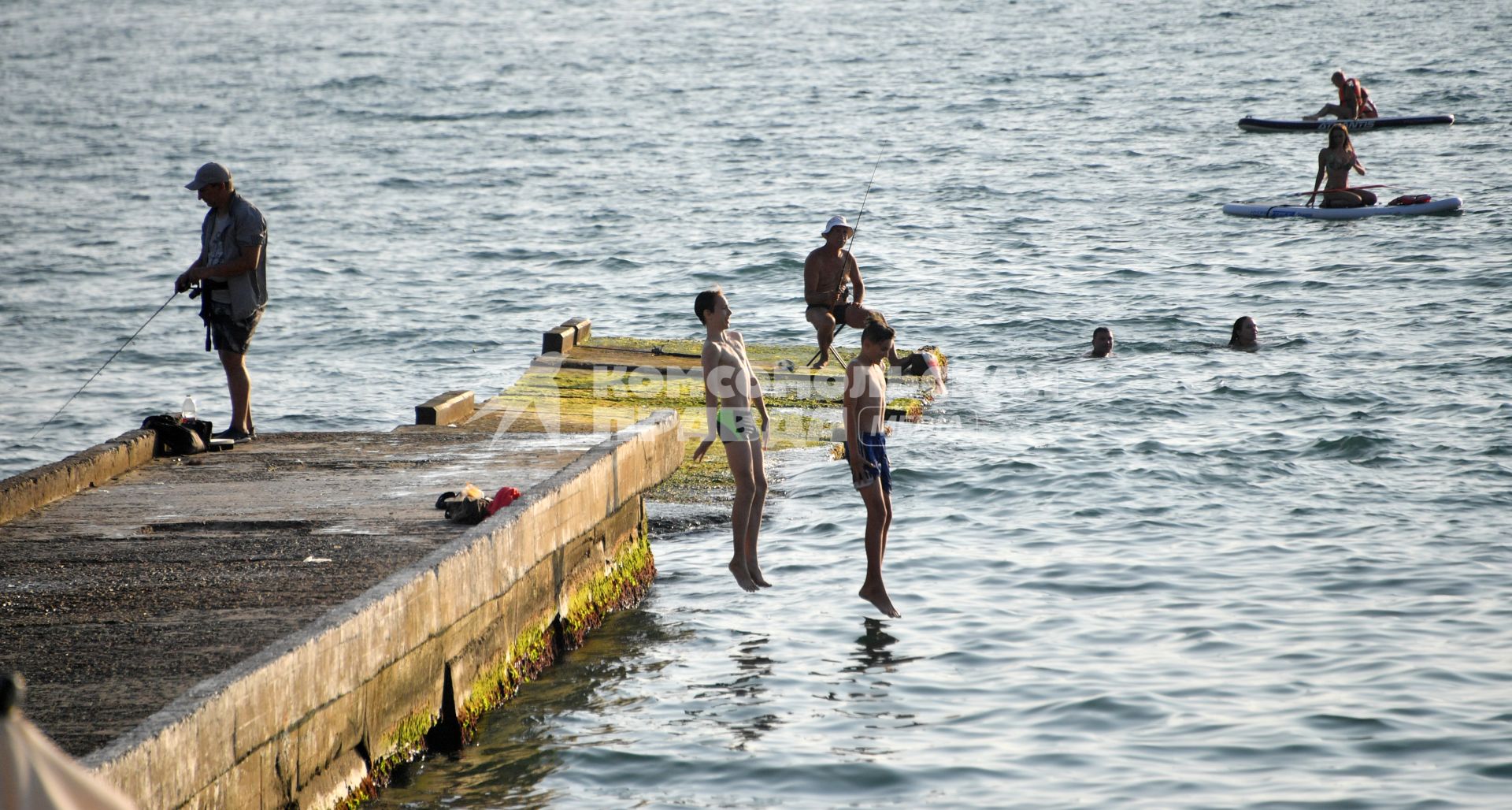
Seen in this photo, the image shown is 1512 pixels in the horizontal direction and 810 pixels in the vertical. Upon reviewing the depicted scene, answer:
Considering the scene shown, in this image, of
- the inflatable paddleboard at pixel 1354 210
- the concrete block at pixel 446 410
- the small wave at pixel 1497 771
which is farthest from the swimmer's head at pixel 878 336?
the inflatable paddleboard at pixel 1354 210

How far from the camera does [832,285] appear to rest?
53.6 feet

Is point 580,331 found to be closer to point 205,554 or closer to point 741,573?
point 741,573

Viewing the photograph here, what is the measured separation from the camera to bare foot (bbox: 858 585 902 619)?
1014cm

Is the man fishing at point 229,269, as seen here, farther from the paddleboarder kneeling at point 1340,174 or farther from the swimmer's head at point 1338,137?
the paddleboarder kneeling at point 1340,174

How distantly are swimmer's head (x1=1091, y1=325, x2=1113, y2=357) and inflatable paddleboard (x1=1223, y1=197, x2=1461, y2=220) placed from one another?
33.6 feet

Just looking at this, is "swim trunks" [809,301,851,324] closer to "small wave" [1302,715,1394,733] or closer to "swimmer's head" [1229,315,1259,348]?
"swimmer's head" [1229,315,1259,348]

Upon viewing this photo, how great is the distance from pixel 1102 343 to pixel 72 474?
48.2 feet

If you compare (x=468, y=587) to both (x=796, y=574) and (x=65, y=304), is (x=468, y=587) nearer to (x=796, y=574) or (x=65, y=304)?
(x=796, y=574)

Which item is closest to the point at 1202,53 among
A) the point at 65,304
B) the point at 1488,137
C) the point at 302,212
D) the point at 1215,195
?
the point at 1488,137

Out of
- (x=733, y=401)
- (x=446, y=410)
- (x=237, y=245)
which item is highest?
(x=237, y=245)

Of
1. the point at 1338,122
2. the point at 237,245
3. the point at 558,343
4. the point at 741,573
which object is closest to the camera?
the point at 741,573

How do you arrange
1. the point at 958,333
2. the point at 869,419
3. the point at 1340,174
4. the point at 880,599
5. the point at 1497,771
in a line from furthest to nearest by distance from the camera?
the point at 1340,174 < the point at 958,333 < the point at 880,599 < the point at 869,419 < the point at 1497,771

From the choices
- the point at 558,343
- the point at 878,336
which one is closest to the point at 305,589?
the point at 878,336

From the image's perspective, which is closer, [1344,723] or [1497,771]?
[1497,771]
